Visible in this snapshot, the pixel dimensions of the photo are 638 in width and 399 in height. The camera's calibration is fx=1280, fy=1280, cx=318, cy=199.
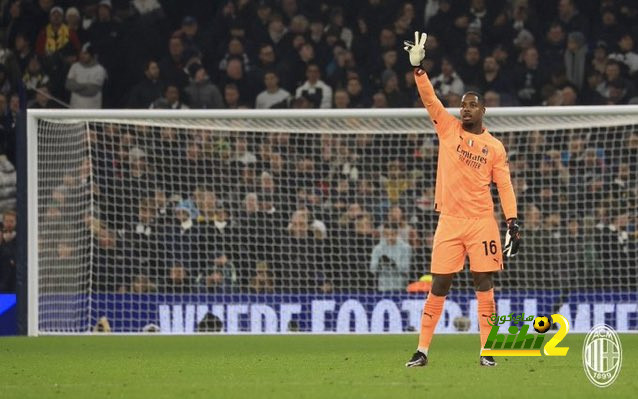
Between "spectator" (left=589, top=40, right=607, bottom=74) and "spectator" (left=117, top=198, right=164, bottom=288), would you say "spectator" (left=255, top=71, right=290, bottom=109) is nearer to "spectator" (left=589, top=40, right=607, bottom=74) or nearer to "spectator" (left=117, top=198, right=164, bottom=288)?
"spectator" (left=117, top=198, right=164, bottom=288)

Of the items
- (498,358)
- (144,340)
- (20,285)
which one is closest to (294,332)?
(144,340)

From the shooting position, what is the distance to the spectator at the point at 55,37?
699 inches

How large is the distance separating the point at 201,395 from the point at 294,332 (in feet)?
23.7

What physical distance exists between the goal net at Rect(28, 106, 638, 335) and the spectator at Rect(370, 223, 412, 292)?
0.02m

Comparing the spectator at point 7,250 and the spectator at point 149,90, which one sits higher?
the spectator at point 149,90

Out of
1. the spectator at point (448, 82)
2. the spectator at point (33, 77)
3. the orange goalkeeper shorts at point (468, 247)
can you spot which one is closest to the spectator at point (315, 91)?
the spectator at point (448, 82)

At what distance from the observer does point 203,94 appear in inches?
672

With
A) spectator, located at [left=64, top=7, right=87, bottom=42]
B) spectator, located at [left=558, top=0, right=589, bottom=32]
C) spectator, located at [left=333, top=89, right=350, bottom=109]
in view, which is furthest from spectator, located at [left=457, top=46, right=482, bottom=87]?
spectator, located at [left=64, top=7, right=87, bottom=42]

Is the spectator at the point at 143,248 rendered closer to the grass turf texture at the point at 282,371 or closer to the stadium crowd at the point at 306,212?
the stadium crowd at the point at 306,212

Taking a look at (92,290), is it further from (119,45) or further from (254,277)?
(119,45)

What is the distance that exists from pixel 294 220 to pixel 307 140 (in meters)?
1.27

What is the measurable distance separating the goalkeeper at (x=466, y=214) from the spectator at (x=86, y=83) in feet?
29.4

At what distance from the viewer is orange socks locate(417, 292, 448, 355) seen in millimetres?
8883

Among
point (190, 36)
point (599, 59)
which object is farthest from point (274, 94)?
point (599, 59)
